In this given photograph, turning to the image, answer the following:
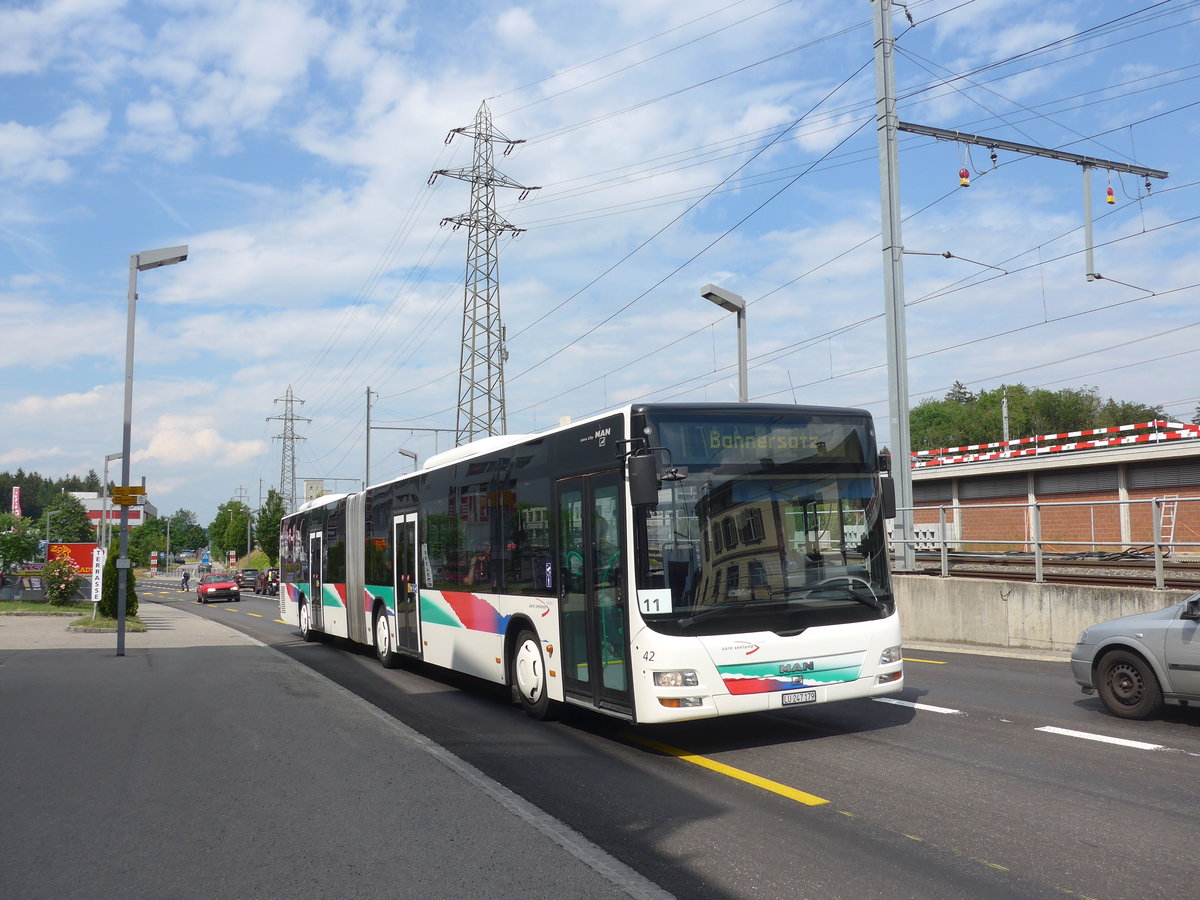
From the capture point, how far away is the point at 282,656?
18.3m

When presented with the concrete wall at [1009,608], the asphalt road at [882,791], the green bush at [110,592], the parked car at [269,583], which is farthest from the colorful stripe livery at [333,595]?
the parked car at [269,583]

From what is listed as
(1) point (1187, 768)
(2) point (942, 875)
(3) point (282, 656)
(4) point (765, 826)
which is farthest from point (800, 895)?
(3) point (282, 656)

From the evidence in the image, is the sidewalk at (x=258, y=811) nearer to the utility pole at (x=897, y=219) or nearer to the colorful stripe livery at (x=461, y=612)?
the colorful stripe livery at (x=461, y=612)

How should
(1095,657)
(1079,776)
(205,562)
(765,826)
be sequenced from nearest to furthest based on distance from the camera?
(765,826)
(1079,776)
(1095,657)
(205,562)

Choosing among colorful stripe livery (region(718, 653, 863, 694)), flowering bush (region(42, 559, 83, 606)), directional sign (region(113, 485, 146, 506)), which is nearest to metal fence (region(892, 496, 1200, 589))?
colorful stripe livery (region(718, 653, 863, 694))

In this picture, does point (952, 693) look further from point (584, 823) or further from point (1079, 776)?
point (584, 823)

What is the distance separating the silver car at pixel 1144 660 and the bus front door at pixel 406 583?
8.59m

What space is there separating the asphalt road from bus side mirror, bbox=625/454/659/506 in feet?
6.74

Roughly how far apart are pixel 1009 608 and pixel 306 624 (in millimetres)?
14286

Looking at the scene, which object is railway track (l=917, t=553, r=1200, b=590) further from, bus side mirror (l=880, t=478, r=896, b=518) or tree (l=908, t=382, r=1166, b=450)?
tree (l=908, t=382, r=1166, b=450)

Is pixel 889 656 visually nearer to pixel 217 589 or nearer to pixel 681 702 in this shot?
pixel 681 702

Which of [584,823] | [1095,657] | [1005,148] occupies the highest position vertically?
[1005,148]

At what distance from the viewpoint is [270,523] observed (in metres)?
91.2

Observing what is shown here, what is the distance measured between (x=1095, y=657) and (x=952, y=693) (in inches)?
73.8
